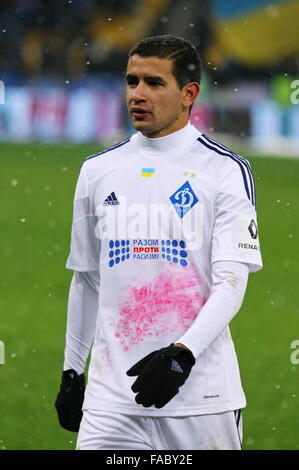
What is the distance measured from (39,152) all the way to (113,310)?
24283 mm

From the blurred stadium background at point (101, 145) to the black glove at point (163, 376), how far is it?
3320 millimetres

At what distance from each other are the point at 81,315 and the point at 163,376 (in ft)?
2.06

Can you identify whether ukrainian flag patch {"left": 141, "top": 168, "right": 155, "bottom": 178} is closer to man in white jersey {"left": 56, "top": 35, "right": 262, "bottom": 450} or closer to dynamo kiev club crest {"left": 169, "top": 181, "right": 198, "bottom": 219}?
man in white jersey {"left": 56, "top": 35, "right": 262, "bottom": 450}

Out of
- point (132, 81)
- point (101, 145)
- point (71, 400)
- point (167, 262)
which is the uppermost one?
point (101, 145)

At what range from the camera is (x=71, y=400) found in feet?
12.3

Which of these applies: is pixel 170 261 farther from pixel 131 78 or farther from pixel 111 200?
pixel 131 78

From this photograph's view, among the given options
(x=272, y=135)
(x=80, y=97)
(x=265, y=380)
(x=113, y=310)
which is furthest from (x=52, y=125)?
(x=113, y=310)

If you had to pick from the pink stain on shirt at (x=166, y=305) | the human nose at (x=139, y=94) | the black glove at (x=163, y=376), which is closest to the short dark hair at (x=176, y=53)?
the human nose at (x=139, y=94)

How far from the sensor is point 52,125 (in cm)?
3203

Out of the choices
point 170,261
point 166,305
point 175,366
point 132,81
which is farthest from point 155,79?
point 175,366

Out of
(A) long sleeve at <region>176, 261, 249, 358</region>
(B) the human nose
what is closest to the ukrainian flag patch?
(B) the human nose

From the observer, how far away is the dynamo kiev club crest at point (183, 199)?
137 inches

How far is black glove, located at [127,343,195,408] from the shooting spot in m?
3.21
